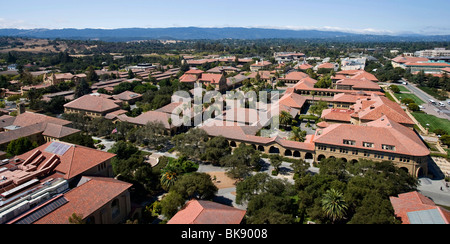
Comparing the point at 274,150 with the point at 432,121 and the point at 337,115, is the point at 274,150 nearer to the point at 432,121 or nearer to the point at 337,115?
the point at 337,115

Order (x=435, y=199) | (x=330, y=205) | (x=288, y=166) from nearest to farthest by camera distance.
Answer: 1. (x=330, y=205)
2. (x=435, y=199)
3. (x=288, y=166)

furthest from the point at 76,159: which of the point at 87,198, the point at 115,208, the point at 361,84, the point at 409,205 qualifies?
the point at 361,84

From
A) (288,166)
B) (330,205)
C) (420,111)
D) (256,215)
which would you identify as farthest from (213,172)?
(420,111)

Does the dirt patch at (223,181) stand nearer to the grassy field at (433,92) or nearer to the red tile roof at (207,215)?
the red tile roof at (207,215)

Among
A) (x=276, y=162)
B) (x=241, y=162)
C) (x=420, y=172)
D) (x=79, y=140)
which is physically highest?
(x=79, y=140)
